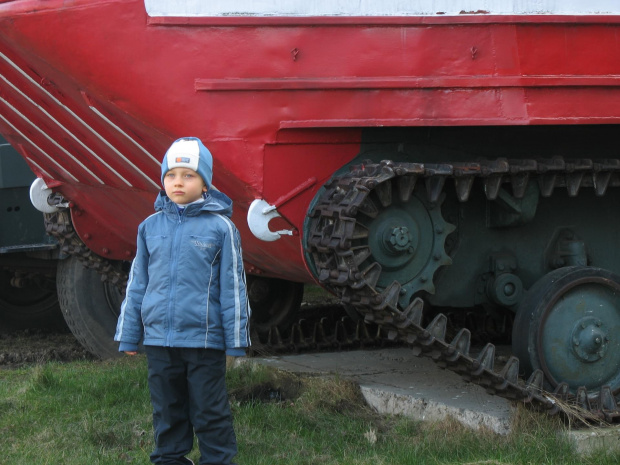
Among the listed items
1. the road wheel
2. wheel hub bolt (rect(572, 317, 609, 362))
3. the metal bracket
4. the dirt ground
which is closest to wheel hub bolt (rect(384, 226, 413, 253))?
the metal bracket

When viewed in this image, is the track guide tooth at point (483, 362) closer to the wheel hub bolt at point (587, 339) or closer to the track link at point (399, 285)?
the track link at point (399, 285)

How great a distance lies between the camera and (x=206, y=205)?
14.3 ft

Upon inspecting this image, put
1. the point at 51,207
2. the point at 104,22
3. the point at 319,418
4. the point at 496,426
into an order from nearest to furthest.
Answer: the point at 104,22
the point at 496,426
the point at 319,418
the point at 51,207

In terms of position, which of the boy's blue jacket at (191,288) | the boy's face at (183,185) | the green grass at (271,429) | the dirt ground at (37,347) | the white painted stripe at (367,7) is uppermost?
the white painted stripe at (367,7)

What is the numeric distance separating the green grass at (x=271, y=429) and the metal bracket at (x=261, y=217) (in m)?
0.91

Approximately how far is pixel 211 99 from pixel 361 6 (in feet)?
2.53

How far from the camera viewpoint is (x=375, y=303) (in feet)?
16.3

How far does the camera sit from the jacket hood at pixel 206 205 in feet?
14.2

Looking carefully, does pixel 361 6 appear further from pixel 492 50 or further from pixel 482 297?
pixel 482 297

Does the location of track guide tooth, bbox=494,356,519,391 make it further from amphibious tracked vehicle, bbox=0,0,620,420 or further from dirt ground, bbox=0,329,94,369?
dirt ground, bbox=0,329,94,369

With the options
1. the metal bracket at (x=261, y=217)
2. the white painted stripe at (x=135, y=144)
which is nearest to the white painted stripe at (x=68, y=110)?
the white painted stripe at (x=135, y=144)

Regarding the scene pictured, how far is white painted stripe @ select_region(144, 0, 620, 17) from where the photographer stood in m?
4.83

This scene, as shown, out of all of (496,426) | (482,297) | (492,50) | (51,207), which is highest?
(492,50)

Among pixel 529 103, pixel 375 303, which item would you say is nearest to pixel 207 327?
pixel 375 303
